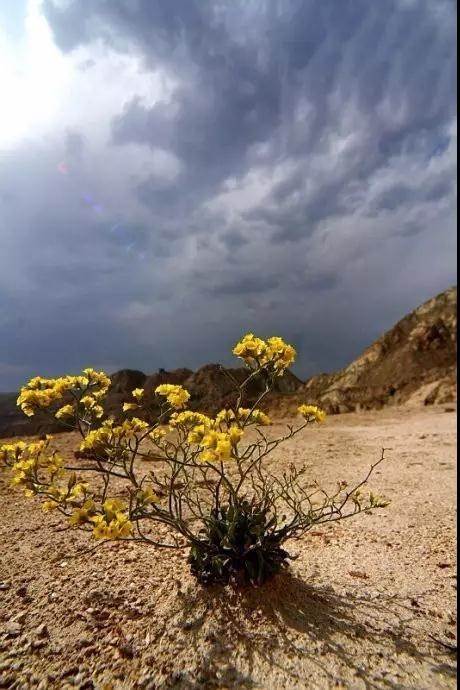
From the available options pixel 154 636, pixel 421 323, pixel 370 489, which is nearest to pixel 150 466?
pixel 370 489

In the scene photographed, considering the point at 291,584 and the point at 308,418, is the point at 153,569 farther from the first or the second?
the point at 308,418

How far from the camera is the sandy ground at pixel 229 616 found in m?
2.44

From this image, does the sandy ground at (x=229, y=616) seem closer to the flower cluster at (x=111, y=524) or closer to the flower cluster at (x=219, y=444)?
the flower cluster at (x=111, y=524)

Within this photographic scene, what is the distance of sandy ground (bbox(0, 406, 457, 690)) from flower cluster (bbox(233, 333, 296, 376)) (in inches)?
71.7

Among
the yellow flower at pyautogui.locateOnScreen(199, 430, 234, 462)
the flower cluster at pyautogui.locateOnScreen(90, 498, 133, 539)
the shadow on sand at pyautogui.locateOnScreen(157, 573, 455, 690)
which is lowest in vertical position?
the shadow on sand at pyautogui.locateOnScreen(157, 573, 455, 690)

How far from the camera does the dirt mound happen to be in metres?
20.1

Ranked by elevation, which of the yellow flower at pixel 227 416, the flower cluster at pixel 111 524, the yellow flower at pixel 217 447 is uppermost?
the yellow flower at pixel 227 416

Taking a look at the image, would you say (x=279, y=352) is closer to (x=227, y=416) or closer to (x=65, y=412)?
(x=227, y=416)

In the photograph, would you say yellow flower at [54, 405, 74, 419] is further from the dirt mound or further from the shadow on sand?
the dirt mound

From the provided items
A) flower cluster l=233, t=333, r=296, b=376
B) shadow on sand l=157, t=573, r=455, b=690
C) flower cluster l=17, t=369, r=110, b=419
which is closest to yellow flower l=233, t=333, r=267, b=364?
flower cluster l=233, t=333, r=296, b=376

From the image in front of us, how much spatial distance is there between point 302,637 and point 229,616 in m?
0.53

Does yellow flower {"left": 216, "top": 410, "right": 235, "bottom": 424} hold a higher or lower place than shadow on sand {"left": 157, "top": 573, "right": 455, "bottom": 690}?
higher

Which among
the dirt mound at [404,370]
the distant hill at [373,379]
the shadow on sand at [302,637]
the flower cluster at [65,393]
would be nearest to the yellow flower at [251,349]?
the flower cluster at [65,393]

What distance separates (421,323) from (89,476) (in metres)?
26.2
